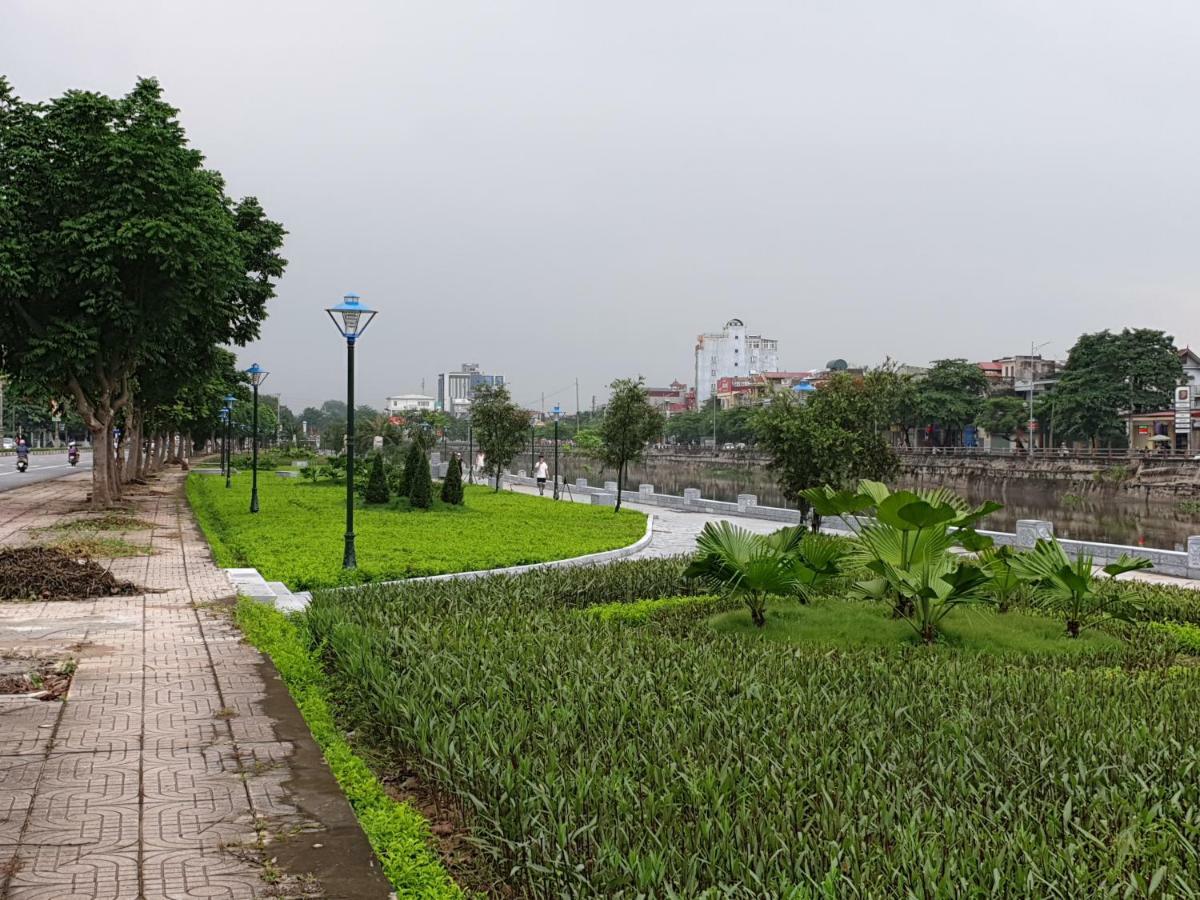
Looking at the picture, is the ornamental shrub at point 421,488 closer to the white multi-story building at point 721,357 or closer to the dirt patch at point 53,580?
the dirt patch at point 53,580

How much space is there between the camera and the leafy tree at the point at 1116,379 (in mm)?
62219

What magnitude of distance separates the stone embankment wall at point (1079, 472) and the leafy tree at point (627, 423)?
1919 centimetres

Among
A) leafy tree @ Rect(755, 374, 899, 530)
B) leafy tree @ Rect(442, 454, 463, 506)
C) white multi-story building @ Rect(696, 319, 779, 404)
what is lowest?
leafy tree @ Rect(442, 454, 463, 506)

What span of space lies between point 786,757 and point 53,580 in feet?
34.2

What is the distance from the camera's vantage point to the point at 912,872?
3.84 metres

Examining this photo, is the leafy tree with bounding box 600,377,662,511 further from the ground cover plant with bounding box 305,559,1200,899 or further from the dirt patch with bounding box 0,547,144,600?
the ground cover plant with bounding box 305,559,1200,899

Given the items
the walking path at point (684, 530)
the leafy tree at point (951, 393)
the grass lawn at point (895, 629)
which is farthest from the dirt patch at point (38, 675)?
the leafy tree at point (951, 393)

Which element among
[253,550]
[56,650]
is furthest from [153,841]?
[253,550]

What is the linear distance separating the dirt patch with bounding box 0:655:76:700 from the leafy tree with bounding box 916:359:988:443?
67195mm

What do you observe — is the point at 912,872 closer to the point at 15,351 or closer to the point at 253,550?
the point at 253,550

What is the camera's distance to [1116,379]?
6316 cm

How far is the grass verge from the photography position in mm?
4516

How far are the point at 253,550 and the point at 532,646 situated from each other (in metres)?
10.2

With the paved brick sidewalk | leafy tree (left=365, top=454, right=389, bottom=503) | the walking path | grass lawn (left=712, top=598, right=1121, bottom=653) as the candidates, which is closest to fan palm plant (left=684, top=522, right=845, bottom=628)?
grass lawn (left=712, top=598, right=1121, bottom=653)
